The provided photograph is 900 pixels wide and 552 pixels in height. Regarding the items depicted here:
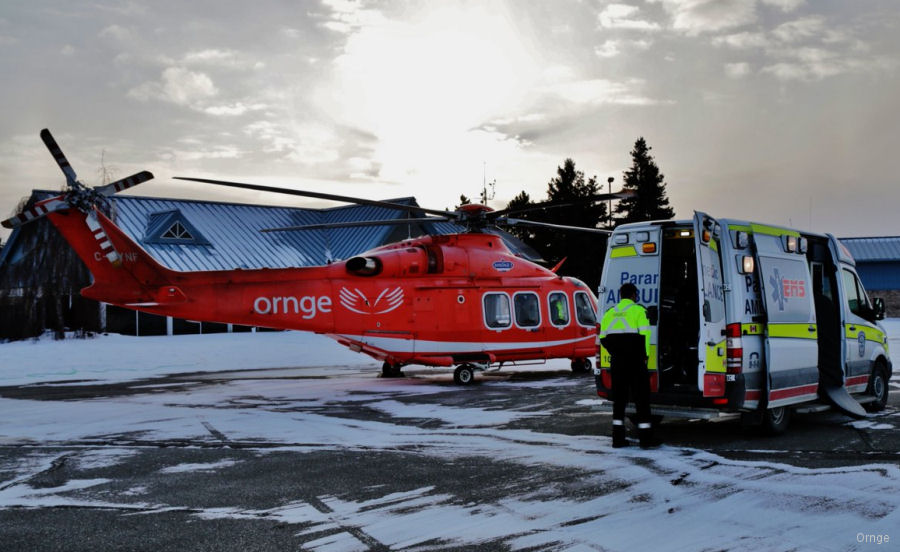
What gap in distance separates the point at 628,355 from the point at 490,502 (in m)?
3.21

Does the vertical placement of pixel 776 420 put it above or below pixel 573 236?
below

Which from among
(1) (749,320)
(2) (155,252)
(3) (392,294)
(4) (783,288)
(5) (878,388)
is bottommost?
(5) (878,388)

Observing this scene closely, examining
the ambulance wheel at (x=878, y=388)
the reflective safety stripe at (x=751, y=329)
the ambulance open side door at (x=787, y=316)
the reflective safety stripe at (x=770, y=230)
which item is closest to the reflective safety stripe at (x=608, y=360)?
the reflective safety stripe at (x=751, y=329)

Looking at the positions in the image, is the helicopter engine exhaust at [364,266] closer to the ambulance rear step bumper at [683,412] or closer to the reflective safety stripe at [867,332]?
the ambulance rear step bumper at [683,412]

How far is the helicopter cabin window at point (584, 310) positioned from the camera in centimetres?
1819

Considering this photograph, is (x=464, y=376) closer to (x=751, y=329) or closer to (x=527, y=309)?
(x=527, y=309)

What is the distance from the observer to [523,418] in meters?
11.0

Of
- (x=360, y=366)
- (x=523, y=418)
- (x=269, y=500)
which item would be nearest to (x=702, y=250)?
(x=523, y=418)

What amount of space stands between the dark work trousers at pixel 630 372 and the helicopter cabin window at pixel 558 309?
893 centimetres

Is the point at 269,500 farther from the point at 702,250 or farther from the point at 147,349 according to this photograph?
the point at 147,349

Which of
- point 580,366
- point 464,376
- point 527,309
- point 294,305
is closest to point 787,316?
point 464,376

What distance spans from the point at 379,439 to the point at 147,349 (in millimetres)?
18947

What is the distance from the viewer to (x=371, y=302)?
53.7 ft

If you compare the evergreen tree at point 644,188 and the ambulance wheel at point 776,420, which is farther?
the evergreen tree at point 644,188
